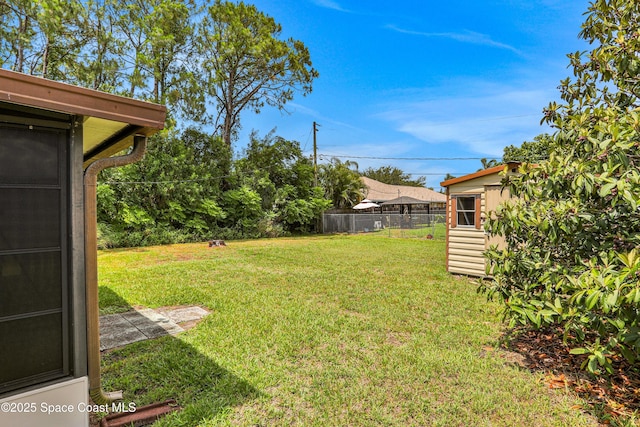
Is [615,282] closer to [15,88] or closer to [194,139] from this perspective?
[15,88]

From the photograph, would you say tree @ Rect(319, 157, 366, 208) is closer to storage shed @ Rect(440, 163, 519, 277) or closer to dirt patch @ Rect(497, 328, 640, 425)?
storage shed @ Rect(440, 163, 519, 277)

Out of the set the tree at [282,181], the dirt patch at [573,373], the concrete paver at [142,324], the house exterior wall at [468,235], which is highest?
the tree at [282,181]

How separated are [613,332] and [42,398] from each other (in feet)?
11.5

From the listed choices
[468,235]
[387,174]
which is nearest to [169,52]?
[468,235]

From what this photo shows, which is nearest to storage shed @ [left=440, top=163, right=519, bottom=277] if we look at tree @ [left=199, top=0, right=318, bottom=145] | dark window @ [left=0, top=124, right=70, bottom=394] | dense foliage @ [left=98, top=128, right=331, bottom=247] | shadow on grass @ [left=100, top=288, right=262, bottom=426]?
shadow on grass @ [left=100, top=288, right=262, bottom=426]

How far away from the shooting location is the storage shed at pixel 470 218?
6105mm

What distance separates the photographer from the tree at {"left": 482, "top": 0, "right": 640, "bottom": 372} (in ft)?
6.80

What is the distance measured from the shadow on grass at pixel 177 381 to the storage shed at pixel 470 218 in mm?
5328

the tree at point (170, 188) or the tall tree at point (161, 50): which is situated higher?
the tall tree at point (161, 50)

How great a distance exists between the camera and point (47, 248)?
5.76 ft

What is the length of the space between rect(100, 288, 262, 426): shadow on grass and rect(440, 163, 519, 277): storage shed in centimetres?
533

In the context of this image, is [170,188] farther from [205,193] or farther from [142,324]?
[142,324]

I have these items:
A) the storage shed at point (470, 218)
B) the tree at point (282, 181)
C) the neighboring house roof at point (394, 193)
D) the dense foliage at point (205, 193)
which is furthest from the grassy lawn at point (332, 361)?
the neighboring house roof at point (394, 193)

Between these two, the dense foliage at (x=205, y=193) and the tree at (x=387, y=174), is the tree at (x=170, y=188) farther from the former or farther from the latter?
the tree at (x=387, y=174)
